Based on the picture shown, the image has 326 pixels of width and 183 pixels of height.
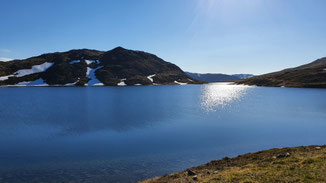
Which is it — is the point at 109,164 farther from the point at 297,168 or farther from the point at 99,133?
the point at 297,168

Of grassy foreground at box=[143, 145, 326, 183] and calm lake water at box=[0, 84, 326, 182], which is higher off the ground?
grassy foreground at box=[143, 145, 326, 183]

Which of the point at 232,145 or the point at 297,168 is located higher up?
the point at 297,168

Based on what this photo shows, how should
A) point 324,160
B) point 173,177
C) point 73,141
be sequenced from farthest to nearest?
point 73,141, point 173,177, point 324,160

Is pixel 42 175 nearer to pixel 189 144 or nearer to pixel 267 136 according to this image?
pixel 189 144

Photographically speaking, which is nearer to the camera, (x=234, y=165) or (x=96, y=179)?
(x=96, y=179)

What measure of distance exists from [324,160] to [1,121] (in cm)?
6040

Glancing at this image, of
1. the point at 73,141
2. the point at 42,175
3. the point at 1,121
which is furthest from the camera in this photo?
the point at 1,121

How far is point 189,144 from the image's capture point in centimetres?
2930

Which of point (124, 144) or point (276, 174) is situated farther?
point (124, 144)

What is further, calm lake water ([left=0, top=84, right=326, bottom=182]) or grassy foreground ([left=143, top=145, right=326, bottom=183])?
calm lake water ([left=0, top=84, right=326, bottom=182])

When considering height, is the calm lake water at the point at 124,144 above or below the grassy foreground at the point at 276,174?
below

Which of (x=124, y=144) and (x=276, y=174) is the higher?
(x=276, y=174)

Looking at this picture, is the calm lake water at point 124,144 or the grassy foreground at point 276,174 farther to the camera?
the calm lake water at point 124,144

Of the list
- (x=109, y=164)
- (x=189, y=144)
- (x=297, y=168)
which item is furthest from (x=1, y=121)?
(x=297, y=168)
